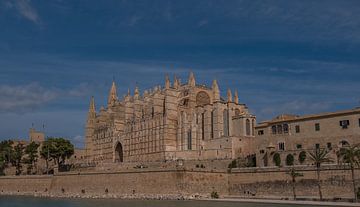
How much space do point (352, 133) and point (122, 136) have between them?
4882 centimetres

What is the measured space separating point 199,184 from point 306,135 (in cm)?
1475

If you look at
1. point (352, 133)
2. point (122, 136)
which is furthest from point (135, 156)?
point (352, 133)

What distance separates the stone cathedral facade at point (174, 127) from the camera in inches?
2884

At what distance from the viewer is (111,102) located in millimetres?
107188

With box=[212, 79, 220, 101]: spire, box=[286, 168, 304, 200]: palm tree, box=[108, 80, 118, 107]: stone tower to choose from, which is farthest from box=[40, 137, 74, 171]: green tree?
box=[286, 168, 304, 200]: palm tree

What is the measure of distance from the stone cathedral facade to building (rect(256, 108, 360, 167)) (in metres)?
7.09

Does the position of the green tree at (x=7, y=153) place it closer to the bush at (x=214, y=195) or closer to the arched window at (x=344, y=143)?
the bush at (x=214, y=195)

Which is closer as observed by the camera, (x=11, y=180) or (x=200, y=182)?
(x=200, y=182)

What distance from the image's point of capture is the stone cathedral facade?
240 ft

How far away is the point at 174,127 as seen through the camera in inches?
3275

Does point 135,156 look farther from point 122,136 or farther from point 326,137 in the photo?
point 326,137

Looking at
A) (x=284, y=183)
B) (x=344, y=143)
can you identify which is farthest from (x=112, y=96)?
(x=344, y=143)

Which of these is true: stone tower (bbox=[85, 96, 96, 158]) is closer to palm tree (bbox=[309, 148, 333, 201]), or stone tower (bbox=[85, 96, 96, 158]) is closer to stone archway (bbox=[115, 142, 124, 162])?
stone archway (bbox=[115, 142, 124, 162])

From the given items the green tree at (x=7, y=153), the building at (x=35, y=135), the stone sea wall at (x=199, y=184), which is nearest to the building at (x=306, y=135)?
the stone sea wall at (x=199, y=184)
